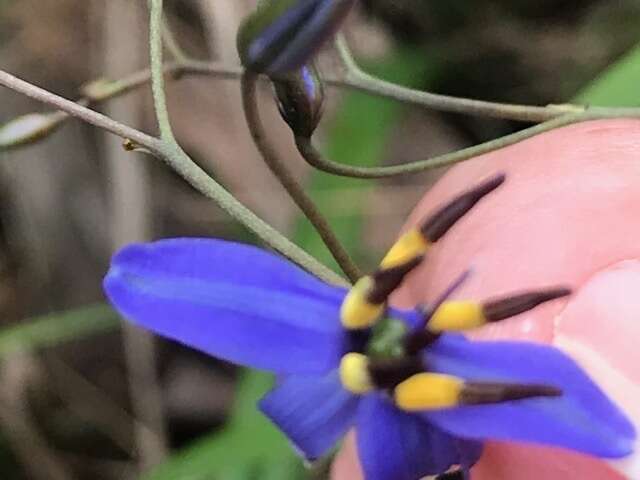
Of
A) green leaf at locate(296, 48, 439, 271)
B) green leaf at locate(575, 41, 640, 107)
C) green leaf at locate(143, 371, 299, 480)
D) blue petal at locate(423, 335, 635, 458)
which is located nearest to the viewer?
blue petal at locate(423, 335, 635, 458)

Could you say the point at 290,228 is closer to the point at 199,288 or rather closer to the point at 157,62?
the point at 157,62

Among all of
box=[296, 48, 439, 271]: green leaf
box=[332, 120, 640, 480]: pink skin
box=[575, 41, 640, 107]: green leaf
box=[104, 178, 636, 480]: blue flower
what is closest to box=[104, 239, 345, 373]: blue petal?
box=[104, 178, 636, 480]: blue flower

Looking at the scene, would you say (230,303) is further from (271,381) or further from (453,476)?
(271,381)

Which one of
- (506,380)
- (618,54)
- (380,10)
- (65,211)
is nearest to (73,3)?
(65,211)

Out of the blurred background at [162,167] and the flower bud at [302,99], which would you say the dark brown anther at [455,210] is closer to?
the flower bud at [302,99]

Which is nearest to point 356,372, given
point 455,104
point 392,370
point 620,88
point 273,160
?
point 392,370

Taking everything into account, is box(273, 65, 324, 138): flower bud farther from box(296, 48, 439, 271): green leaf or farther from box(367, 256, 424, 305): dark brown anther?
box(296, 48, 439, 271): green leaf

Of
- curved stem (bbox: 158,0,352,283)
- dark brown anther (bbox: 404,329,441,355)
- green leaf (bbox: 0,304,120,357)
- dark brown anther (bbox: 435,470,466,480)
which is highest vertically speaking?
Answer: green leaf (bbox: 0,304,120,357)
